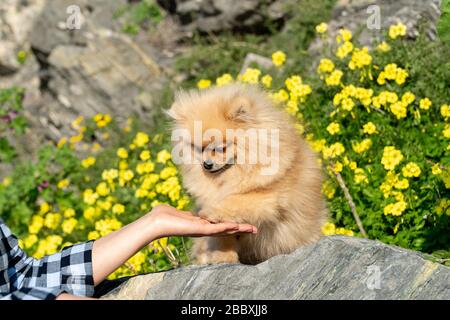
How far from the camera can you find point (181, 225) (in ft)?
9.50

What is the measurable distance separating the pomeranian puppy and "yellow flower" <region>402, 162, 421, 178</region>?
0.69 metres

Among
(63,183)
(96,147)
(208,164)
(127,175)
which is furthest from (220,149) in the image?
(96,147)

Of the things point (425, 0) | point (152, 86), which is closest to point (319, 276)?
point (425, 0)

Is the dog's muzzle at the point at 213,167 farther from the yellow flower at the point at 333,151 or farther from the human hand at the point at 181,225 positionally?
the yellow flower at the point at 333,151

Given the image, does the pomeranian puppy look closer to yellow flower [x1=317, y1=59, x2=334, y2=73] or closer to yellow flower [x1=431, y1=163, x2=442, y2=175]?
yellow flower [x1=431, y1=163, x2=442, y2=175]

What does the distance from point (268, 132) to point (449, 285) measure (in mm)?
1474

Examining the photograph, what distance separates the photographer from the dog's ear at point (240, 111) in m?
3.69

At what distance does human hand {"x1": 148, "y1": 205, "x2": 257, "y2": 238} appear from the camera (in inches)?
112

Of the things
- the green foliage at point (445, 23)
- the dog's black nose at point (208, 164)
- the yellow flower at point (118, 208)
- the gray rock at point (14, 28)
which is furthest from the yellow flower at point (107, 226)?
the gray rock at point (14, 28)

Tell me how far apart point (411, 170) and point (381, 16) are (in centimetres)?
257

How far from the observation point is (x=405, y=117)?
507 cm

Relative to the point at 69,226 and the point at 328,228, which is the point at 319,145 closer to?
the point at 328,228

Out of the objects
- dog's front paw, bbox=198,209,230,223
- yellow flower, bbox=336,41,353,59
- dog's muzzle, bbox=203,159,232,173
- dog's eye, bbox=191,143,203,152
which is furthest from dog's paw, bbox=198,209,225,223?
yellow flower, bbox=336,41,353,59

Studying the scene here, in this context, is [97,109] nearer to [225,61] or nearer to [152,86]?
[152,86]
